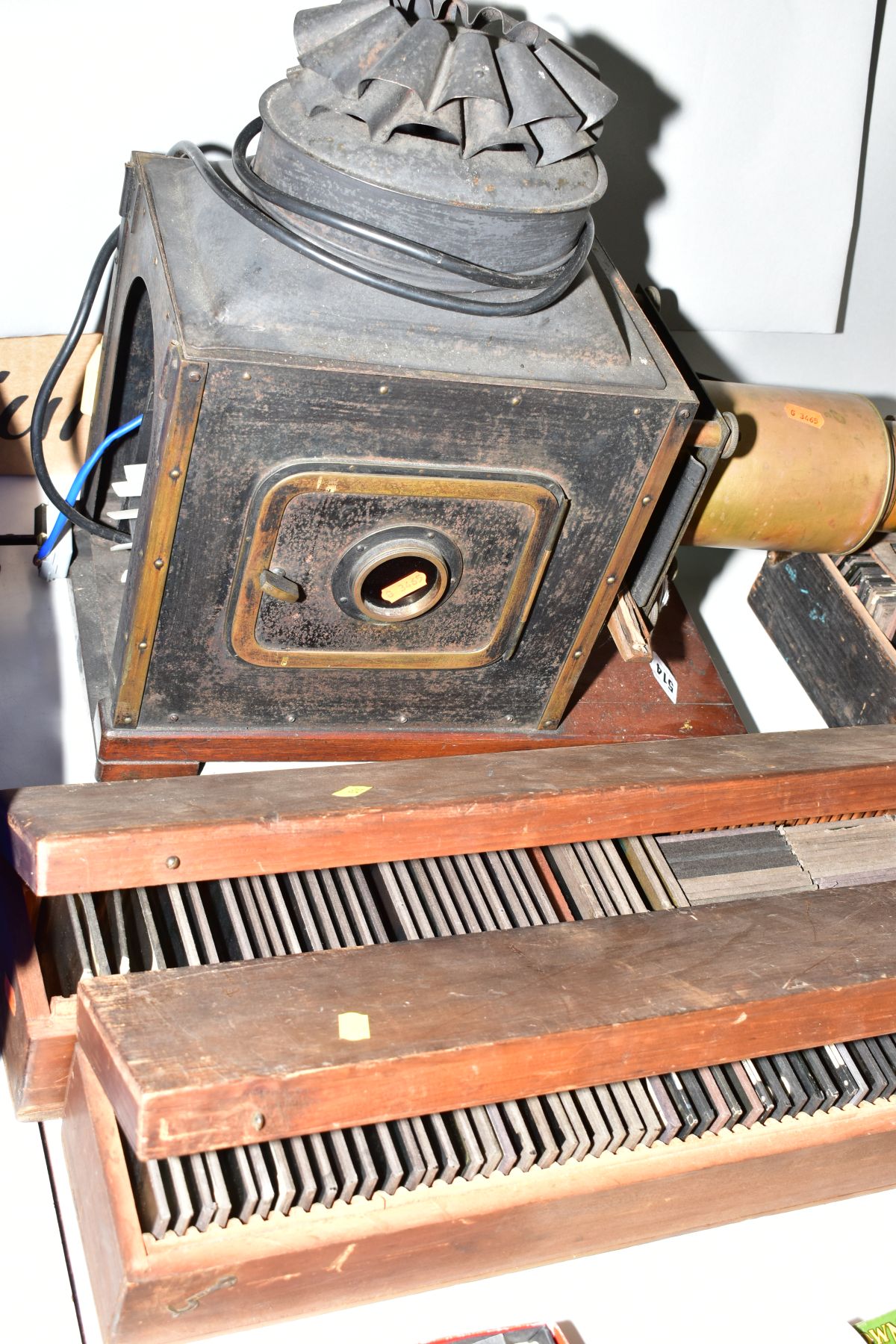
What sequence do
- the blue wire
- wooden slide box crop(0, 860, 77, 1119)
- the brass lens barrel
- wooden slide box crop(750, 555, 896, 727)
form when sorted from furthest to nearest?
wooden slide box crop(750, 555, 896, 727), the brass lens barrel, the blue wire, wooden slide box crop(0, 860, 77, 1119)

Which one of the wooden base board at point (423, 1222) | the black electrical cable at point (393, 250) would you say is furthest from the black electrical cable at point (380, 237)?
the wooden base board at point (423, 1222)

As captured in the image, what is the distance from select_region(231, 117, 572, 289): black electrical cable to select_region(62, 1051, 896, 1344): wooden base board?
35.8 inches

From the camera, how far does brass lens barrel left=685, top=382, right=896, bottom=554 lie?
2.03 metres

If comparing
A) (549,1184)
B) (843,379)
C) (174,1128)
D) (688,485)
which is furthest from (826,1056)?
(843,379)

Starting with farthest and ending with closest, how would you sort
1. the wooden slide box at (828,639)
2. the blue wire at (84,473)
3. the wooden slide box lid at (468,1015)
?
1. the wooden slide box at (828,639)
2. the blue wire at (84,473)
3. the wooden slide box lid at (468,1015)

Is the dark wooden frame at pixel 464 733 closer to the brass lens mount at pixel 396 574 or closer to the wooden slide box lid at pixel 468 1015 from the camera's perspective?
the brass lens mount at pixel 396 574

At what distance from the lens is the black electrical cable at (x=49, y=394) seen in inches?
72.9

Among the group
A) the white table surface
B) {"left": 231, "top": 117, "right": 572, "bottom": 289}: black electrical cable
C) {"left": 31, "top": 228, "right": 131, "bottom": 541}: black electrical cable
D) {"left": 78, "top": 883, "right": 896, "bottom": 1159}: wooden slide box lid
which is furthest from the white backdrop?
{"left": 78, "top": 883, "right": 896, "bottom": 1159}: wooden slide box lid

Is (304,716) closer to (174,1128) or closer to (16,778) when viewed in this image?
(16,778)

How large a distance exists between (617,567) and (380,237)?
1.81ft

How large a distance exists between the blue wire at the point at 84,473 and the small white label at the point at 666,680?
2.90 ft

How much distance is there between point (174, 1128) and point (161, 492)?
2.27 feet

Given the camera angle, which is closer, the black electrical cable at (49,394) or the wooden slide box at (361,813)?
the wooden slide box at (361,813)

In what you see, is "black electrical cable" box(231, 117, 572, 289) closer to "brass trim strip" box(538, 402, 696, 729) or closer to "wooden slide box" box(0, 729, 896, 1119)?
"brass trim strip" box(538, 402, 696, 729)
